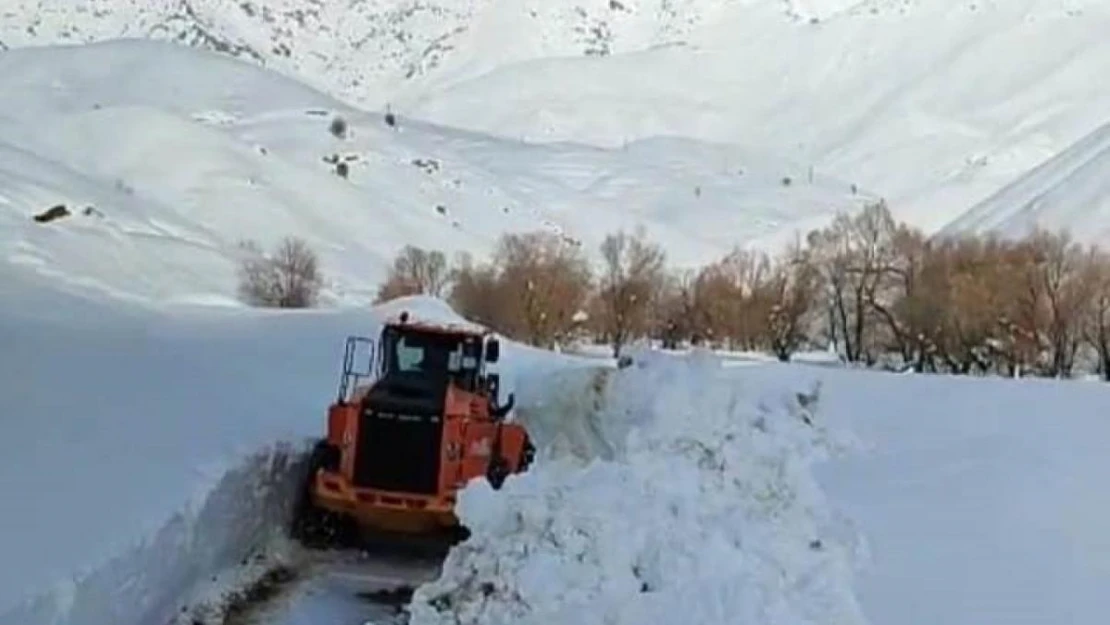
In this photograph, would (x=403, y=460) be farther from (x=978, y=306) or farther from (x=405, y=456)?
(x=978, y=306)

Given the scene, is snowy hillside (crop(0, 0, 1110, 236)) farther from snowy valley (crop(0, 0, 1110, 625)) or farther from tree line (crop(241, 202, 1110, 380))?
tree line (crop(241, 202, 1110, 380))

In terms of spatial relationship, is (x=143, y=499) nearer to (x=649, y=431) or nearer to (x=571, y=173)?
(x=649, y=431)

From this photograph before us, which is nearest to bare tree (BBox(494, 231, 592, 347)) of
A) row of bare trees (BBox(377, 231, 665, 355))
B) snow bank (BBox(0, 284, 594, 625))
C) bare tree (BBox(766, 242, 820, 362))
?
row of bare trees (BBox(377, 231, 665, 355))

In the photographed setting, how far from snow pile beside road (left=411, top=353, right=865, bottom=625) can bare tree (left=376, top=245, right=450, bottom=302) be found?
7156 centimetres

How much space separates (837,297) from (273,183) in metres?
45.5

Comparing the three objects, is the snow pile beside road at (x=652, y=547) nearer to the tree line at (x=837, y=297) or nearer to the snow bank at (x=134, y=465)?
the snow bank at (x=134, y=465)

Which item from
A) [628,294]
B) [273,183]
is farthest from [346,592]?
[273,183]

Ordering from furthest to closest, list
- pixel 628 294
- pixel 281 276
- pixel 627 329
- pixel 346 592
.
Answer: pixel 628 294
pixel 627 329
pixel 281 276
pixel 346 592

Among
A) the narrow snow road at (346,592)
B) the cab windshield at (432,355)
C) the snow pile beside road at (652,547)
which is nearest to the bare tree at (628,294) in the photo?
the cab windshield at (432,355)

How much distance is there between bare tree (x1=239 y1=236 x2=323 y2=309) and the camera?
76812 millimetres

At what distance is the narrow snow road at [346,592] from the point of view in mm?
11438

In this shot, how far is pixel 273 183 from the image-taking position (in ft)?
374

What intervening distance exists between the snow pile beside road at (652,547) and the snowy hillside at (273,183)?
165 feet

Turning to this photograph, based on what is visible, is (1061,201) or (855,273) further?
(1061,201)
